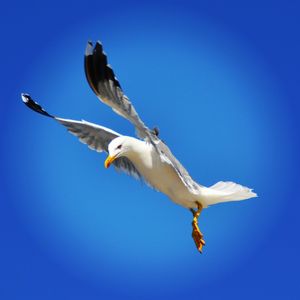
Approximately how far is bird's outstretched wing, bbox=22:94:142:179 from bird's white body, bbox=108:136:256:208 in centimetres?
62

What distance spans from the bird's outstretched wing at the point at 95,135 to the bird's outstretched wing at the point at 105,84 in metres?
1.03

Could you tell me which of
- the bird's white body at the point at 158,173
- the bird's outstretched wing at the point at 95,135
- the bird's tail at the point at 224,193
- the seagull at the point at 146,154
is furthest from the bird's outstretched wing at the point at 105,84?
the bird's outstretched wing at the point at 95,135

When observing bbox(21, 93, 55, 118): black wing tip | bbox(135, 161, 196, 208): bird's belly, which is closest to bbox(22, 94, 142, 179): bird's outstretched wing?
bbox(21, 93, 55, 118): black wing tip

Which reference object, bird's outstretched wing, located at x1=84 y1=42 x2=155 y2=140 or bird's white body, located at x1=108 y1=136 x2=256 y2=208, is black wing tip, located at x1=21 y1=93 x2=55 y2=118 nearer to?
bird's white body, located at x1=108 y1=136 x2=256 y2=208

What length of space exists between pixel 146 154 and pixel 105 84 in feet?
2.02

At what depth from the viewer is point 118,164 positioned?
5.34 metres

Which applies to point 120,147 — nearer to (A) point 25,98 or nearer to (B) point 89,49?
(B) point 89,49

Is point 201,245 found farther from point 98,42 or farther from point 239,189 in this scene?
point 98,42

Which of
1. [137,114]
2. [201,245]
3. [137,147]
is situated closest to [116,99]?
[137,114]

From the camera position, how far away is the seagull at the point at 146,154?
4.05 meters

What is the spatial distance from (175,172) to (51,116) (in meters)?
1.29

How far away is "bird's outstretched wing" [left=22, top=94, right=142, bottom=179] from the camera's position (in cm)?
516

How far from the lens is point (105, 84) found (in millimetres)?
4074

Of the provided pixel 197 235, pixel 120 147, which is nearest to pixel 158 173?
pixel 120 147
